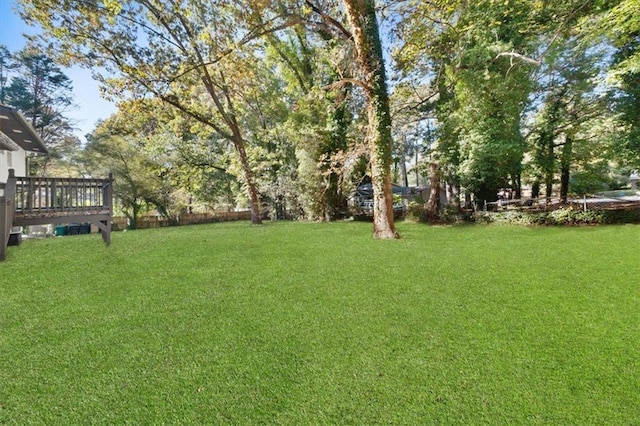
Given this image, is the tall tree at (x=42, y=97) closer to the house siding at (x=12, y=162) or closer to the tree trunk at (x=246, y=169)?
the house siding at (x=12, y=162)

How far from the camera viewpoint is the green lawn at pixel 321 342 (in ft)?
6.45

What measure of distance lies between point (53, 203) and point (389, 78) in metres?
12.0

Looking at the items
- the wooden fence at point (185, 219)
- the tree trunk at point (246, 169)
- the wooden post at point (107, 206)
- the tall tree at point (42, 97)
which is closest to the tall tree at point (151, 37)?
the tree trunk at point (246, 169)

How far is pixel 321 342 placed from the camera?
2.82 meters

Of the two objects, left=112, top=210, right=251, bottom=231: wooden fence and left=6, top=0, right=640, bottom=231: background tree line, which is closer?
left=6, top=0, right=640, bottom=231: background tree line

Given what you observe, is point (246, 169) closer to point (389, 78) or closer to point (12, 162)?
point (389, 78)

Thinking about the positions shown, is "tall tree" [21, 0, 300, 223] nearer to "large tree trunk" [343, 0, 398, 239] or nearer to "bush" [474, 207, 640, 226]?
"large tree trunk" [343, 0, 398, 239]

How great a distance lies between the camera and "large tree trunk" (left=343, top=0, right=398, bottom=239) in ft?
28.1

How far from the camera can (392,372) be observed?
7.68ft

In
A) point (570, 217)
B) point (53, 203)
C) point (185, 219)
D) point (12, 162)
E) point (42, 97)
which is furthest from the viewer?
point (185, 219)

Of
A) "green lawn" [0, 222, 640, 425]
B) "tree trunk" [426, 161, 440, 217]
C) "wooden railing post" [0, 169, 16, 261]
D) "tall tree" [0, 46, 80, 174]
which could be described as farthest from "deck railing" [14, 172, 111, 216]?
"tall tree" [0, 46, 80, 174]

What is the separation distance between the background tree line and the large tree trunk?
3 centimetres

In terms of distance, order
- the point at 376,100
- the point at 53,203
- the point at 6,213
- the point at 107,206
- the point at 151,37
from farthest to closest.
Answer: the point at 151,37, the point at 376,100, the point at 107,206, the point at 53,203, the point at 6,213

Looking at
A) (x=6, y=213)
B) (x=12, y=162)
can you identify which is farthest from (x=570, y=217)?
(x=12, y=162)
